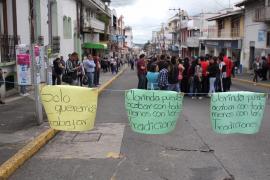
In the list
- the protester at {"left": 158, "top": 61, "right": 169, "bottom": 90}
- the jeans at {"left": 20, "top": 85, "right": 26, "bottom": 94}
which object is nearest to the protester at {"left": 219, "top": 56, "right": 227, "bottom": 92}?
the protester at {"left": 158, "top": 61, "right": 169, "bottom": 90}

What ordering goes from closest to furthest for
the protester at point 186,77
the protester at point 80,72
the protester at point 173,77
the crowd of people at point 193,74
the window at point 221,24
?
1. the protester at point 173,77
2. the crowd of people at point 193,74
3. the protester at point 186,77
4. the protester at point 80,72
5. the window at point 221,24

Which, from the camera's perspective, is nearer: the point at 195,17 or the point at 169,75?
the point at 169,75

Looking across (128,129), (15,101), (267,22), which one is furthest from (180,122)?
(267,22)

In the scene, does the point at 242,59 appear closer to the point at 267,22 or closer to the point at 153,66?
the point at 267,22

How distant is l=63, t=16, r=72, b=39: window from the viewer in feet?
95.8

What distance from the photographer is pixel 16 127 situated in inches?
393

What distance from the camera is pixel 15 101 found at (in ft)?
47.6

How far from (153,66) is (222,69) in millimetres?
3585

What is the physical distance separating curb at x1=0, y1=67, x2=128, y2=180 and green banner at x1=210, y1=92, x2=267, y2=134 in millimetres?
3188

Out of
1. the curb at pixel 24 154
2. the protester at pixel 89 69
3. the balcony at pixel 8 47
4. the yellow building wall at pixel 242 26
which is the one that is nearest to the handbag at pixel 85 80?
the protester at pixel 89 69

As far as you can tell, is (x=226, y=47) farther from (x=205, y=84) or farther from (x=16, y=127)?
(x=16, y=127)

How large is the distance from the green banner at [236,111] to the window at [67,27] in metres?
22.4

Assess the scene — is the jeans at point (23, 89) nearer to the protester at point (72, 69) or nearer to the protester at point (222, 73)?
the protester at point (72, 69)

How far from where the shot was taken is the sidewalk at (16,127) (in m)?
8.16
